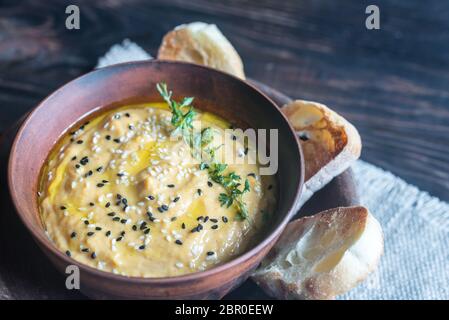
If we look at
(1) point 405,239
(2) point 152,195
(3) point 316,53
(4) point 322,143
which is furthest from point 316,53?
(2) point 152,195

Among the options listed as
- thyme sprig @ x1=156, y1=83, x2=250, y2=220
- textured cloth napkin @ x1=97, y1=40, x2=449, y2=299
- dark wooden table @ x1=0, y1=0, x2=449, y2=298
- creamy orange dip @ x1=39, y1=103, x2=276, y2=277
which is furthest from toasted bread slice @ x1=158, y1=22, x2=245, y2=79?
textured cloth napkin @ x1=97, y1=40, x2=449, y2=299

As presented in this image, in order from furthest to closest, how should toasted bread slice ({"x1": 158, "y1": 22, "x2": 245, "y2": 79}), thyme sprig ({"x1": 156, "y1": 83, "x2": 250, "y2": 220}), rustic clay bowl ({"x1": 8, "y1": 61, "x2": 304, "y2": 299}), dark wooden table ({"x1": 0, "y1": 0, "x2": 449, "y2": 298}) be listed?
dark wooden table ({"x1": 0, "y1": 0, "x2": 449, "y2": 298})
toasted bread slice ({"x1": 158, "y1": 22, "x2": 245, "y2": 79})
thyme sprig ({"x1": 156, "y1": 83, "x2": 250, "y2": 220})
rustic clay bowl ({"x1": 8, "y1": 61, "x2": 304, "y2": 299})

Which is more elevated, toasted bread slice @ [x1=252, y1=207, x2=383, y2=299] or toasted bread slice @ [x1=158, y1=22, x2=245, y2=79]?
toasted bread slice @ [x1=158, y1=22, x2=245, y2=79]

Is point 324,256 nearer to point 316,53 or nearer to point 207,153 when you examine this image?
point 207,153

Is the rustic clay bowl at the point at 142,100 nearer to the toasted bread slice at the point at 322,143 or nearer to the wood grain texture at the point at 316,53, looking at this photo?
the toasted bread slice at the point at 322,143

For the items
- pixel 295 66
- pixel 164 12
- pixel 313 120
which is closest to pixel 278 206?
pixel 313 120

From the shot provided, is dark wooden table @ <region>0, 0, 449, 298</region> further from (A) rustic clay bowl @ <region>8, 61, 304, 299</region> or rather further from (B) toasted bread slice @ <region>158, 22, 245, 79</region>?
(A) rustic clay bowl @ <region>8, 61, 304, 299</region>
